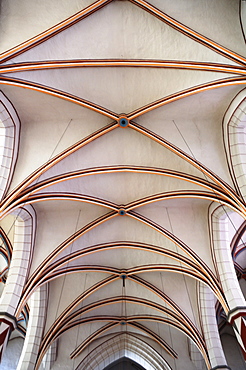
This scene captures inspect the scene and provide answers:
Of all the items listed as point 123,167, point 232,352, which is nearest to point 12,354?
point 232,352

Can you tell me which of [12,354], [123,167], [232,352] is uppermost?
[123,167]

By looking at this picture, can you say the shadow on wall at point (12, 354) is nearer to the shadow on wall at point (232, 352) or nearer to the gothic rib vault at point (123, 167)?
the gothic rib vault at point (123, 167)

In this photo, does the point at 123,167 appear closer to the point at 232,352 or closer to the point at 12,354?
the point at 232,352

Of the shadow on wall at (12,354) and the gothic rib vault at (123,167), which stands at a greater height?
the gothic rib vault at (123,167)

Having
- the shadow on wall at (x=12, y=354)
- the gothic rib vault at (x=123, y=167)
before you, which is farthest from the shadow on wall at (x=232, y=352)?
the shadow on wall at (x=12, y=354)

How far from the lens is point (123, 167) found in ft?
40.2

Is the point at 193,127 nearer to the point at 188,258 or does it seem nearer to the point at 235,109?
the point at 235,109

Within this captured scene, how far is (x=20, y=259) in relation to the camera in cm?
1220

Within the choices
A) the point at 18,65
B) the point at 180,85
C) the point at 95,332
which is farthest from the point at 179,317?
the point at 18,65

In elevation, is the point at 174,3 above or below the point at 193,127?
above

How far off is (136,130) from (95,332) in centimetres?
1173

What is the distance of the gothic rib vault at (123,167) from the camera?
30.0 ft

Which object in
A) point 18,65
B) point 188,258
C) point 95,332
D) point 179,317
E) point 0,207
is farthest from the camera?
point 95,332

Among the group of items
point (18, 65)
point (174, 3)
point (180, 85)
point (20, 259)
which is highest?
point (174, 3)
